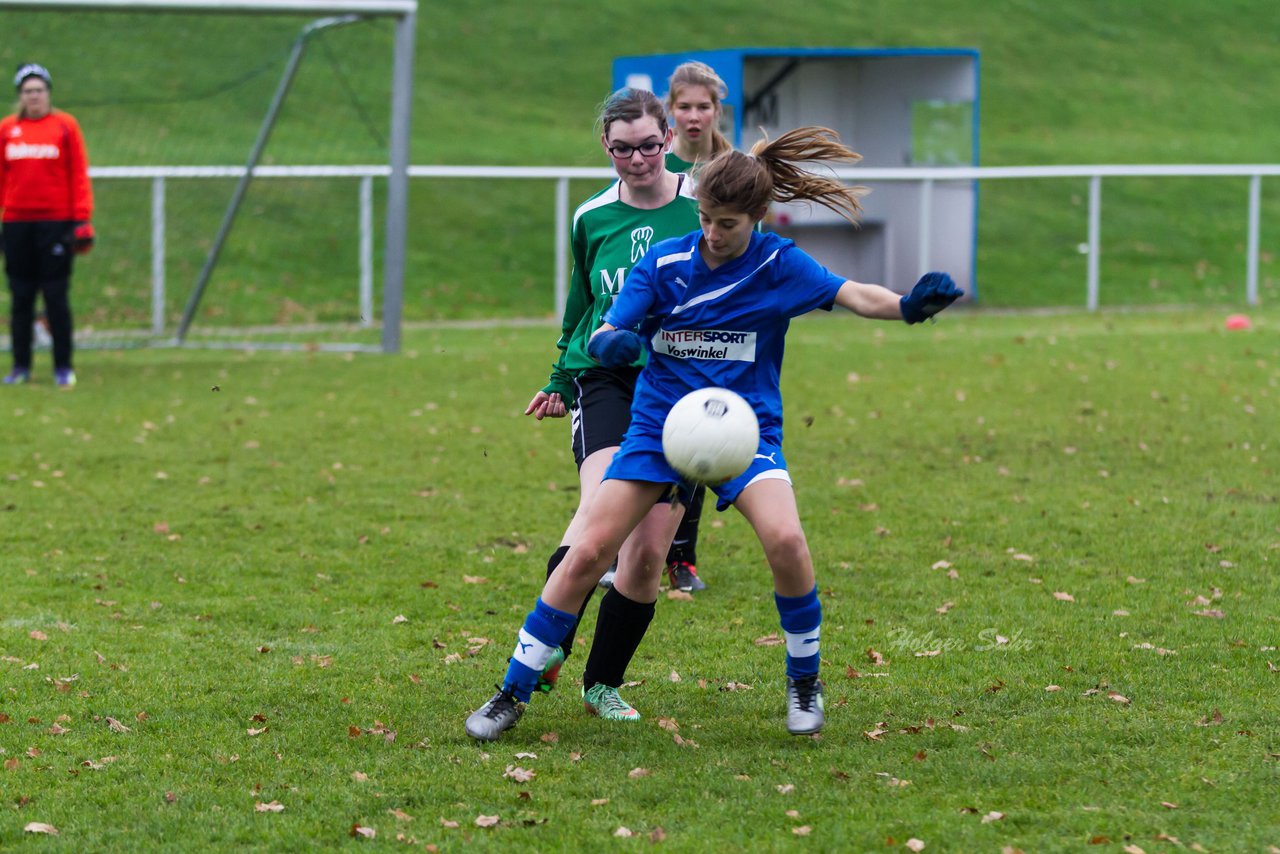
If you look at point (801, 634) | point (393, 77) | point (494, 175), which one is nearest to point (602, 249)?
point (801, 634)

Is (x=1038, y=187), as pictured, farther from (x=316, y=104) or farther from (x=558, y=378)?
(x=558, y=378)

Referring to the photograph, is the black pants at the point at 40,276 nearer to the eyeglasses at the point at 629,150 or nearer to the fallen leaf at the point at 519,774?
the eyeglasses at the point at 629,150

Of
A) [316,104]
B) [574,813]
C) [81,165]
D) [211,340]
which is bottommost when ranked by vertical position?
[574,813]

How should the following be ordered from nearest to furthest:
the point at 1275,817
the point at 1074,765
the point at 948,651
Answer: the point at 1275,817, the point at 1074,765, the point at 948,651

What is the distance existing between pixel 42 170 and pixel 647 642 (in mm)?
8366

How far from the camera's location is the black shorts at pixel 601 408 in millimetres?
5125

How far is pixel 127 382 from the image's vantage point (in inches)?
521

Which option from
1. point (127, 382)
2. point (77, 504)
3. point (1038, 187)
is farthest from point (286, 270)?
point (1038, 187)

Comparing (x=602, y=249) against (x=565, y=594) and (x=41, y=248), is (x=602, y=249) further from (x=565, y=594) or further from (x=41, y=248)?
(x=41, y=248)

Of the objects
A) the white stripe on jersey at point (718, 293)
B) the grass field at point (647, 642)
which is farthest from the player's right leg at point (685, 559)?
the white stripe on jersey at point (718, 293)

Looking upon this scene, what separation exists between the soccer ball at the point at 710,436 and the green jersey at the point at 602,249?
777mm

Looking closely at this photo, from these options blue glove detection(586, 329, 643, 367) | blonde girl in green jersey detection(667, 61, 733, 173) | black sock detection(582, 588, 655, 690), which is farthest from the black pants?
blue glove detection(586, 329, 643, 367)

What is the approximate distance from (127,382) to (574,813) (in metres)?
10.0

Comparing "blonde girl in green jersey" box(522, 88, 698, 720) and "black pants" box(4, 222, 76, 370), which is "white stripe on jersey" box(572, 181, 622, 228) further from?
"black pants" box(4, 222, 76, 370)
